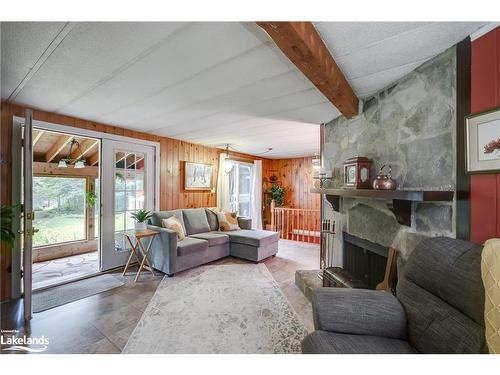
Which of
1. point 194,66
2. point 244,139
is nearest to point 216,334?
point 194,66

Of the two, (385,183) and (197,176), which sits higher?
(197,176)

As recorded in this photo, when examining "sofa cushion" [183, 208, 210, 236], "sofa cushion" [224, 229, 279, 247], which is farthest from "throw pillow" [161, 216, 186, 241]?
"sofa cushion" [224, 229, 279, 247]

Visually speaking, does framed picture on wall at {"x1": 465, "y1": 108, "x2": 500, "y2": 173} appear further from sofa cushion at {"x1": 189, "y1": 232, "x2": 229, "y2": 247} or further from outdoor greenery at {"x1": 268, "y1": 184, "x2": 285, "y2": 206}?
outdoor greenery at {"x1": 268, "y1": 184, "x2": 285, "y2": 206}

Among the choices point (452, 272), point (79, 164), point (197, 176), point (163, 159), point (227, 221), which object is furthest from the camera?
point (197, 176)

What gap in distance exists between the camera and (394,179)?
6.12 ft

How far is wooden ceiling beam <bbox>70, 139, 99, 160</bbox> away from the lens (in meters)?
4.08

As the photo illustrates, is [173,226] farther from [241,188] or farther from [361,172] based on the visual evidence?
[241,188]

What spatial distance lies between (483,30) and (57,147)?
5.41 metres

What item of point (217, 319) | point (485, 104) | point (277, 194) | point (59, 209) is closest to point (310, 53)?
point (485, 104)

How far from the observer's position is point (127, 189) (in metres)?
3.55

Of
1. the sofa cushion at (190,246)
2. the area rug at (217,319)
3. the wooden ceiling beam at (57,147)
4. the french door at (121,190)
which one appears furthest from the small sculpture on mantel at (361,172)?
the wooden ceiling beam at (57,147)

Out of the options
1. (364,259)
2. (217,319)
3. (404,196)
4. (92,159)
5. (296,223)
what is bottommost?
(217,319)

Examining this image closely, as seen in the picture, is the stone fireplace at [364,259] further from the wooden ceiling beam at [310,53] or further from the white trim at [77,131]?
the white trim at [77,131]

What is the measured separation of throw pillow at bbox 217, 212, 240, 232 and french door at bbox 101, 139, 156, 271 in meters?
1.26
